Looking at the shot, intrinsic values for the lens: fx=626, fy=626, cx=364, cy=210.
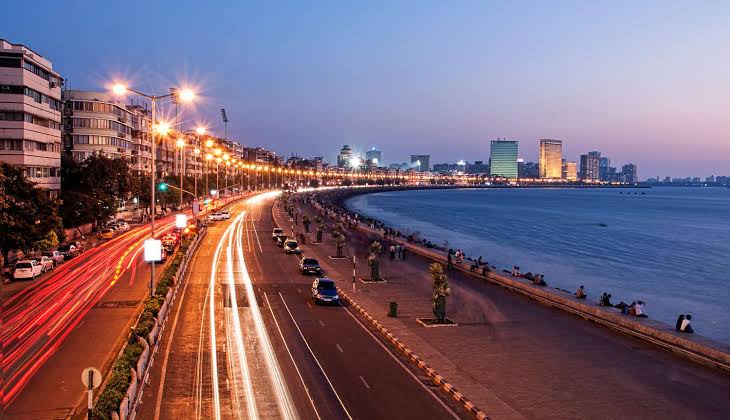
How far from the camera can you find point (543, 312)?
34.0 meters

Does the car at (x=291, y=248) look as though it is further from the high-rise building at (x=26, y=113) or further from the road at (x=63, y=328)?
the high-rise building at (x=26, y=113)

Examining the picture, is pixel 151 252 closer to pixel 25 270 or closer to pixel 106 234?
pixel 25 270

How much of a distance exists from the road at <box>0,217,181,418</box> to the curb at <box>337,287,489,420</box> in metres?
→ 11.3

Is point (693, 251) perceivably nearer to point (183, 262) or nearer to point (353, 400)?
point (183, 262)

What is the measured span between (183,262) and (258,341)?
2208 centimetres

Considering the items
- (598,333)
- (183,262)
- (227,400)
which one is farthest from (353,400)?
(183,262)

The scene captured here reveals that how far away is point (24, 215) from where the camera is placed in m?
41.5

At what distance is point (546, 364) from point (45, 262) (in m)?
36.0

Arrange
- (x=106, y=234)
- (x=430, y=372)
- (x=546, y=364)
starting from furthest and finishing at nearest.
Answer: (x=106, y=234) → (x=546, y=364) → (x=430, y=372)

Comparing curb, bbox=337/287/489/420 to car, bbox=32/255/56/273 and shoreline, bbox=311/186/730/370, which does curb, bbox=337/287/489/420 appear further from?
car, bbox=32/255/56/273

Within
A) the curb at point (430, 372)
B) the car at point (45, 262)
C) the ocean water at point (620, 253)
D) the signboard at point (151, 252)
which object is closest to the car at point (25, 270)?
the car at point (45, 262)

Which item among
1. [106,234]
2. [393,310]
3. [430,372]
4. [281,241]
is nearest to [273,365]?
[430,372]

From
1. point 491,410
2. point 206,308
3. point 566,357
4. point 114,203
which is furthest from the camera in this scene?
point 114,203

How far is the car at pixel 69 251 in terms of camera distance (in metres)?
Answer: 51.6
